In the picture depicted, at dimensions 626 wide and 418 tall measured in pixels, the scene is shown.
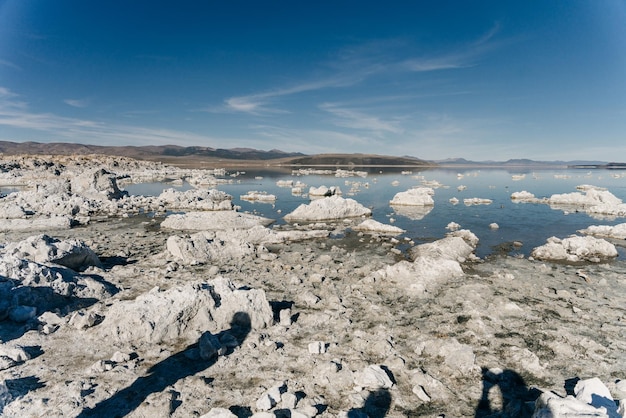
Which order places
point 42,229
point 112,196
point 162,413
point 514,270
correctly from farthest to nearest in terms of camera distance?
point 112,196
point 42,229
point 514,270
point 162,413

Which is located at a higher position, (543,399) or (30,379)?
(543,399)

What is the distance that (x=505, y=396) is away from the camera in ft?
16.1

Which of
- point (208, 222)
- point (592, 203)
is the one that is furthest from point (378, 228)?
point (592, 203)

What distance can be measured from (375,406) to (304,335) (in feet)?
7.34

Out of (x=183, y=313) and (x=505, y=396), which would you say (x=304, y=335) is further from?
(x=505, y=396)

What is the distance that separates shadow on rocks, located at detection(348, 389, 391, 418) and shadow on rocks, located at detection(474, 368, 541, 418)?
1.22m

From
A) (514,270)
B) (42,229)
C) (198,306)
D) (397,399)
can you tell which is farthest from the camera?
(42,229)

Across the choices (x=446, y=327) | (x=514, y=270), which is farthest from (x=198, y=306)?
(x=514, y=270)

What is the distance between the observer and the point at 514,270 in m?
11.0

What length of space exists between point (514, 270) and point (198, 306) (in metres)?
9.99

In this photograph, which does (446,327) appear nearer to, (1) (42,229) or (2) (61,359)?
(2) (61,359)

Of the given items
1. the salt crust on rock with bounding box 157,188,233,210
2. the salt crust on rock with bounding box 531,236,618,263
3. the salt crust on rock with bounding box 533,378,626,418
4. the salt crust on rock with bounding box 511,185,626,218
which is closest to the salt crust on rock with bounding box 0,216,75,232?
the salt crust on rock with bounding box 157,188,233,210

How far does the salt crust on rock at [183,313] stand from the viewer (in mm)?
6137

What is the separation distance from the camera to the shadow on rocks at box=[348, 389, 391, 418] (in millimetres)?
4336
